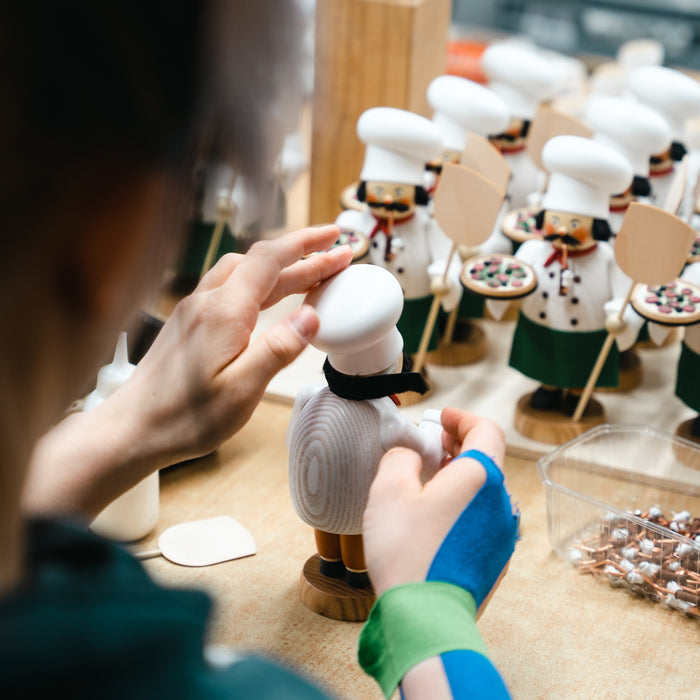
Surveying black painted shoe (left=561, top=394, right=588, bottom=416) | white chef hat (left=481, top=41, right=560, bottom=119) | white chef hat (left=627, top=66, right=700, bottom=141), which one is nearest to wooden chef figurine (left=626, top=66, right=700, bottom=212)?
white chef hat (left=627, top=66, right=700, bottom=141)

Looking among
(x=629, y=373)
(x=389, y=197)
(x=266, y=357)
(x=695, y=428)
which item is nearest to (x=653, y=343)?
(x=629, y=373)

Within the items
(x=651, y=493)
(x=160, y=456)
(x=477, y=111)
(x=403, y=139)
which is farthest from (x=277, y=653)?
(x=477, y=111)

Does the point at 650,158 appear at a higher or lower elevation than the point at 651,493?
higher

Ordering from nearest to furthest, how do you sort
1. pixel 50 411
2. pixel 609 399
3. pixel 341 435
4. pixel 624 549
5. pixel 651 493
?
pixel 50 411, pixel 341 435, pixel 624 549, pixel 651 493, pixel 609 399

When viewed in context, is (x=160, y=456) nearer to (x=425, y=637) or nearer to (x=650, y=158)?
(x=425, y=637)

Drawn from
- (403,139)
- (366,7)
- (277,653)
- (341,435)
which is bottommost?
(277,653)

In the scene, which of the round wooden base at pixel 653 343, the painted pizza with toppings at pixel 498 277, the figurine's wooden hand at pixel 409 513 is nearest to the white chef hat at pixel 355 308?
the figurine's wooden hand at pixel 409 513

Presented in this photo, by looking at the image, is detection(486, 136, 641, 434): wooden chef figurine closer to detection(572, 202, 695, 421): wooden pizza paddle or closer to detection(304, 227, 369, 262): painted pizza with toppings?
detection(572, 202, 695, 421): wooden pizza paddle

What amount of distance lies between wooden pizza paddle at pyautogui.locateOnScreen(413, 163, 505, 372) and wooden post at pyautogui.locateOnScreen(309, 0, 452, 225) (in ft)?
0.83

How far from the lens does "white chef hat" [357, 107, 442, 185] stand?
92cm

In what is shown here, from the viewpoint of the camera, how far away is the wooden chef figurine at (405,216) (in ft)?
3.04

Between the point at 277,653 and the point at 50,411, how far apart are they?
0.49 m

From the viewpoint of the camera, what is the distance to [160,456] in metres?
0.48

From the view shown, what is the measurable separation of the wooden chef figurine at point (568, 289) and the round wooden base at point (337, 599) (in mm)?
340
